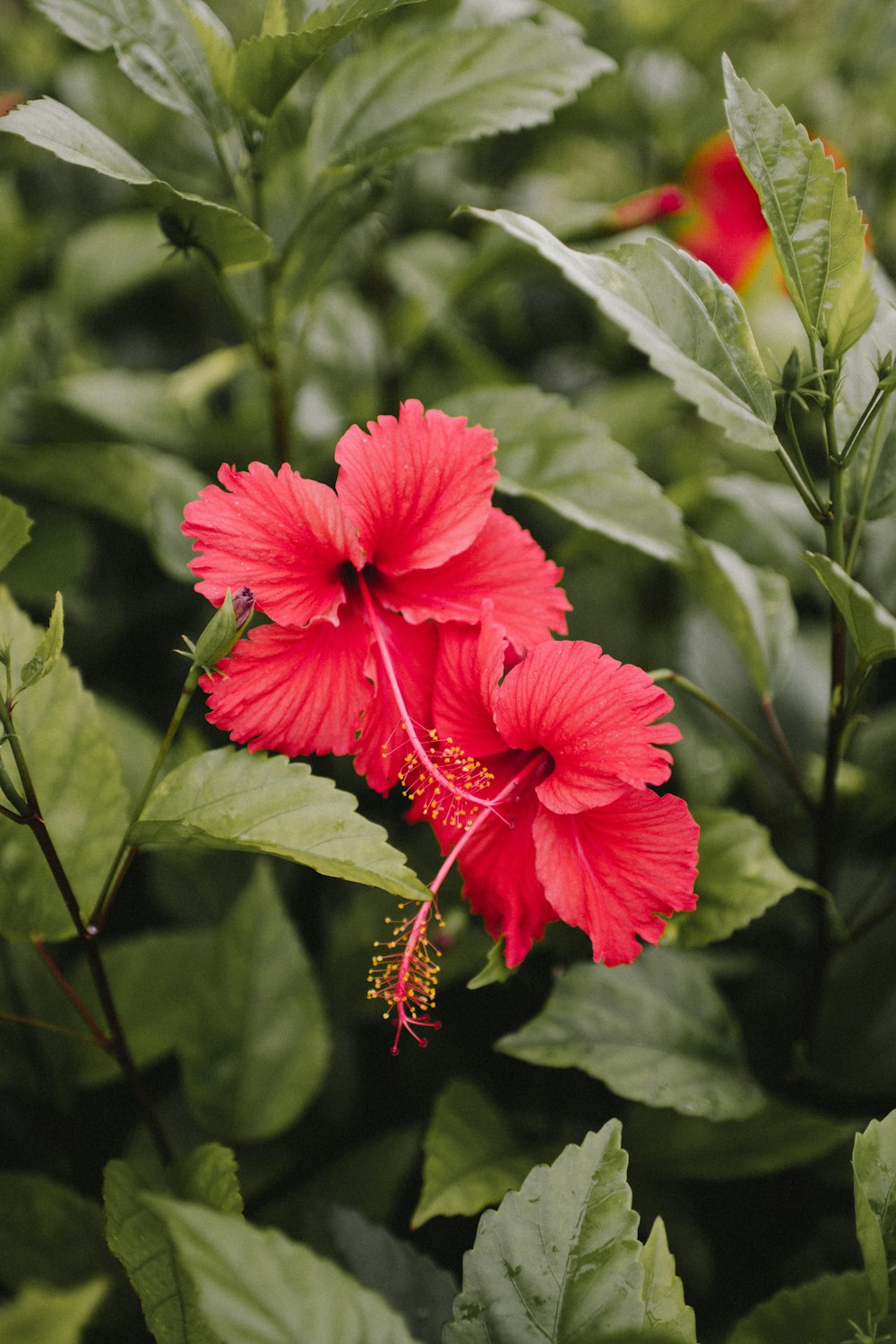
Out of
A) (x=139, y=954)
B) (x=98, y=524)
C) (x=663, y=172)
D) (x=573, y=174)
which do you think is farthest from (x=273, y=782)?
(x=573, y=174)

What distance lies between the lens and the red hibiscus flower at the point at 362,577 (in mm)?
679

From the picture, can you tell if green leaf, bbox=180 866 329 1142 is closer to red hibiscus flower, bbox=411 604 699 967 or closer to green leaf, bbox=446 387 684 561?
red hibiscus flower, bbox=411 604 699 967

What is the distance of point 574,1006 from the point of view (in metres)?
0.83

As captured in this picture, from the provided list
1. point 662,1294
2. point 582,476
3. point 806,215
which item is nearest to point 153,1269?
point 662,1294

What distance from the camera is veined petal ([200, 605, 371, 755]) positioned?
2.24ft

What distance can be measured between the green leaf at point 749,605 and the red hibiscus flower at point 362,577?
21 cm

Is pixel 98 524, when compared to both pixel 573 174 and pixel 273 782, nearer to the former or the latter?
pixel 273 782

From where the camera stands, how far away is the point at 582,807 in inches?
25.5

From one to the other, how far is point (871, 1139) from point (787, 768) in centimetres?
32

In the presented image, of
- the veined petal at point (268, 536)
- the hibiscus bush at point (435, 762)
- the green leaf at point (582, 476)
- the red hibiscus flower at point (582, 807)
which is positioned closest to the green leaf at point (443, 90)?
the hibiscus bush at point (435, 762)

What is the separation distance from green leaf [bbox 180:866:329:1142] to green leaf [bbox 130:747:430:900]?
0.24 metres

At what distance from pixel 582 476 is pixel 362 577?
0.81ft

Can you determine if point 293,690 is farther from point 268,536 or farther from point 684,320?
point 684,320

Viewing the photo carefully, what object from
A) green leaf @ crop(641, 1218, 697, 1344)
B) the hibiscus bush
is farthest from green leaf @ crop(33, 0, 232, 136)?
green leaf @ crop(641, 1218, 697, 1344)
